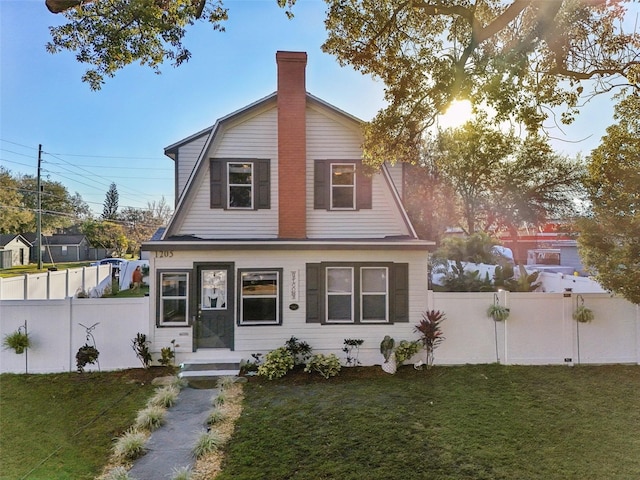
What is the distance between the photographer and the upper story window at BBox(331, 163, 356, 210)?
973 centimetres

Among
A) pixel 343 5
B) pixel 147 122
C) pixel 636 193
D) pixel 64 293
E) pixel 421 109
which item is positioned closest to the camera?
pixel 636 193

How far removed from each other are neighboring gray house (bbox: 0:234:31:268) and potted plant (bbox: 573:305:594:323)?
154 ft

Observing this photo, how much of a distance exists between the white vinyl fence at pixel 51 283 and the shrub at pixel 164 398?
8699mm

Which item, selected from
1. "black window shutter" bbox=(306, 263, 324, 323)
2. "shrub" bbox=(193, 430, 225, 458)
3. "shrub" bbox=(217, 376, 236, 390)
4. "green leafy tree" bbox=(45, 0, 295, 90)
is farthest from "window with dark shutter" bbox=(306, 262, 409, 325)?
"green leafy tree" bbox=(45, 0, 295, 90)

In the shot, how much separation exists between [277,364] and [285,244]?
9.20ft

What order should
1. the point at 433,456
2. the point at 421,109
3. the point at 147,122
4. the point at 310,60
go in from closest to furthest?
the point at 433,456
the point at 421,109
the point at 310,60
the point at 147,122

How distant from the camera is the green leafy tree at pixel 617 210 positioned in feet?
23.7

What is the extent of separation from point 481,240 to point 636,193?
478 inches

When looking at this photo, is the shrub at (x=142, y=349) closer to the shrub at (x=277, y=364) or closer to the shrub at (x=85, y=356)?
the shrub at (x=85, y=356)

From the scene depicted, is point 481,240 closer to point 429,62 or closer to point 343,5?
point 429,62

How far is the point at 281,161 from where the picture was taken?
9.39 metres

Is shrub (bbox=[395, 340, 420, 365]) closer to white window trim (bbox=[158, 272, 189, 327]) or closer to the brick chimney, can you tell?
the brick chimney

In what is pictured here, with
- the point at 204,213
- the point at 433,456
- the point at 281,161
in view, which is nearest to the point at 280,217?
the point at 281,161

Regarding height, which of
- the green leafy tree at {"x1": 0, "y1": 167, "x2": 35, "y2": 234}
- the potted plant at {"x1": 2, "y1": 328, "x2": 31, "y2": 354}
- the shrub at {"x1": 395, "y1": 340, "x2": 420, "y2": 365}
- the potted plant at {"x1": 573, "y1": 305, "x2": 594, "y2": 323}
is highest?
the green leafy tree at {"x1": 0, "y1": 167, "x2": 35, "y2": 234}
